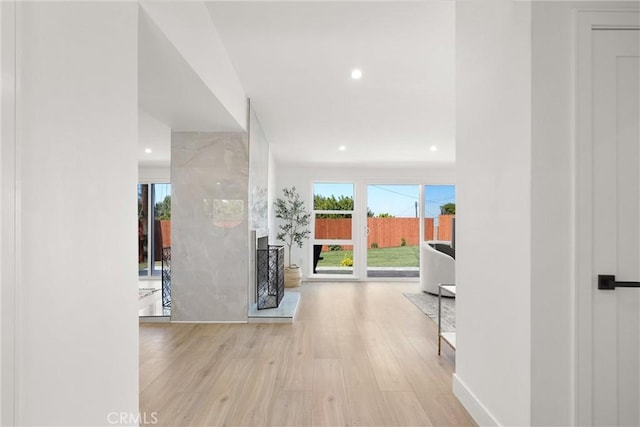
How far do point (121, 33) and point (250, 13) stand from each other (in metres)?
1.26

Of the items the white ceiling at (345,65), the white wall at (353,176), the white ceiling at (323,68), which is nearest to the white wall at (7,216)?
the white ceiling at (323,68)

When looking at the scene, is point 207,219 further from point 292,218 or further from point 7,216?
point 292,218

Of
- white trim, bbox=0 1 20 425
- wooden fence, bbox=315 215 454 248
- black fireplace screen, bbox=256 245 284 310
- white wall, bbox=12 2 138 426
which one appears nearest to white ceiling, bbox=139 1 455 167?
white wall, bbox=12 2 138 426

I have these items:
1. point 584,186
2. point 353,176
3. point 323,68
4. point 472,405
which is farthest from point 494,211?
point 353,176

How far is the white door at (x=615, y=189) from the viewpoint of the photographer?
5.17 feet

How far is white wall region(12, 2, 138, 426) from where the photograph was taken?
1.03m

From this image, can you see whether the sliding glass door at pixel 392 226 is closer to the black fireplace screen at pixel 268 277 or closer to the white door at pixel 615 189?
the black fireplace screen at pixel 268 277

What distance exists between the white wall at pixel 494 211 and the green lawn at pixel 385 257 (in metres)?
5.60

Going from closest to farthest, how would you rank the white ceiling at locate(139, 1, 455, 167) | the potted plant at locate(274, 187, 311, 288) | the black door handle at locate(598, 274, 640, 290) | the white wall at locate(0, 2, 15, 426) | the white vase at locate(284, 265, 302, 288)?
the white wall at locate(0, 2, 15, 426) < the black door handle at locate(598, 274, 640, 290) < the white ceiling at locate(139, 1, 455, 167) < the white vase at locate(284, 265, 302, 288) < the potted plant at locate(274, 187, 311, 288)

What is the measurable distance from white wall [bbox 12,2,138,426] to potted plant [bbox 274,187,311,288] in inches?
231

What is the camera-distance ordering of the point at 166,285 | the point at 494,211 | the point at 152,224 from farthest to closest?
the point at 152,224
the point at 166,285
the point at 494,211

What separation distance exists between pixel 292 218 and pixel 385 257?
2180 mm

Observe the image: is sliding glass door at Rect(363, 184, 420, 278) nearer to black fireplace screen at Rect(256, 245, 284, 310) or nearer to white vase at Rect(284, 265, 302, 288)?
white vase at Rect(284, 265, 302, 288)

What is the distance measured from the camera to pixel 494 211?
1953 mm
